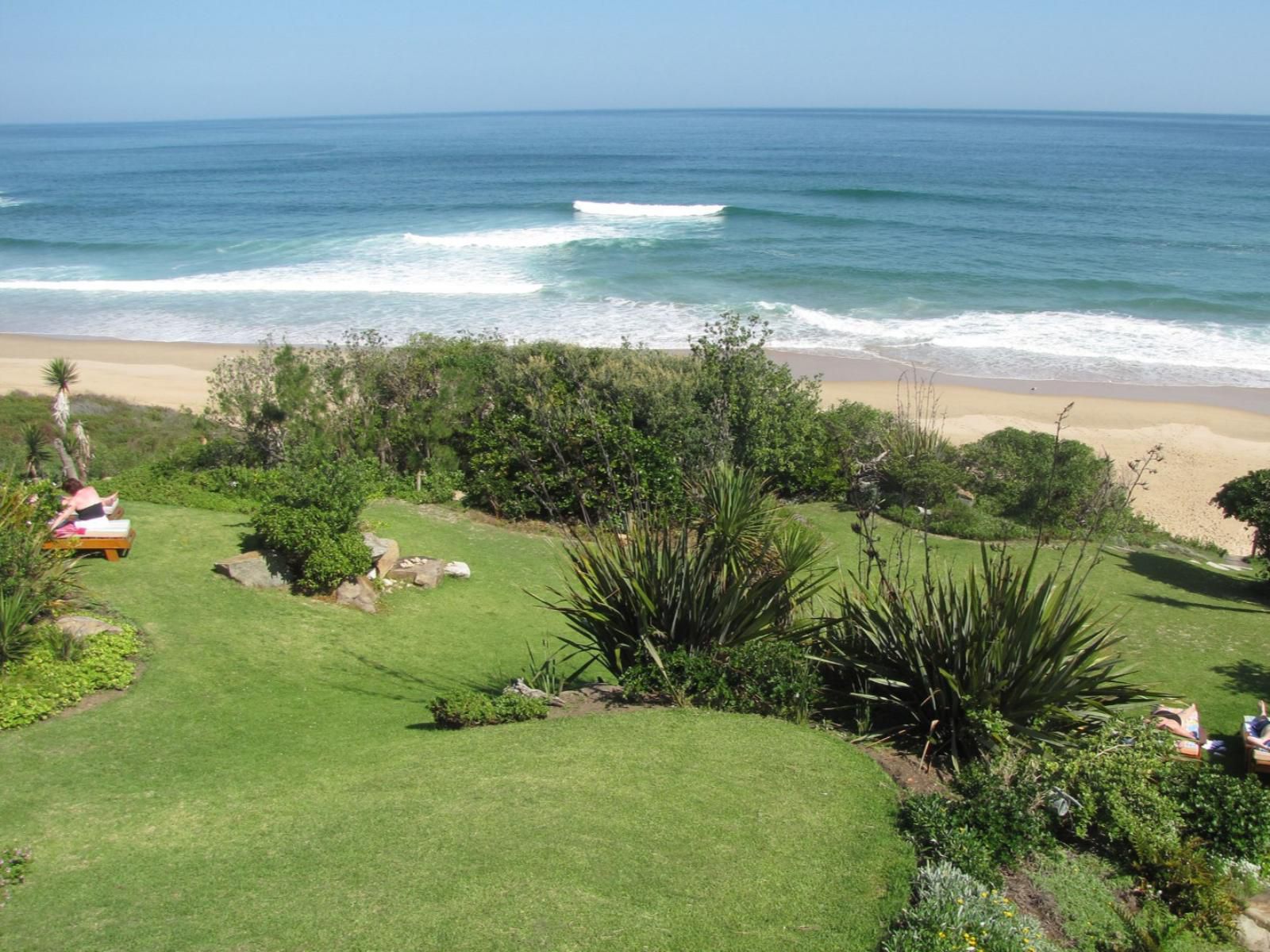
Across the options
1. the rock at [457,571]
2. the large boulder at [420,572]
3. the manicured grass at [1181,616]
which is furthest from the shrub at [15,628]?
the manicured grass at [1181,616]

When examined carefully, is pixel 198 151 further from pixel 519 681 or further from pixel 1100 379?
pixel 519 681

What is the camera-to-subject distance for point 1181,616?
12.0m

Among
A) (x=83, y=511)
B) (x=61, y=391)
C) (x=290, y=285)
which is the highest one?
(x=61, y=391)

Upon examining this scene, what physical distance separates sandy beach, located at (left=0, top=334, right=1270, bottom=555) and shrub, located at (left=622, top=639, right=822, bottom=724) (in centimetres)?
1341

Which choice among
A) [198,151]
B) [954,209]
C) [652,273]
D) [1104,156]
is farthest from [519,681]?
[198,151]

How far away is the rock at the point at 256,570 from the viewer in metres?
10.7

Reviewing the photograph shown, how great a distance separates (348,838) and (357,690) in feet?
10.0

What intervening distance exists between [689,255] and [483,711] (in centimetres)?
3660

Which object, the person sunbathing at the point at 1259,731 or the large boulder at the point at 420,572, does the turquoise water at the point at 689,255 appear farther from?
the person sunbathing at the point at 1259,731

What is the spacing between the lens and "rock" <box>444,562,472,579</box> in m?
11.9

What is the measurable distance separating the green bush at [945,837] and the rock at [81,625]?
691cm

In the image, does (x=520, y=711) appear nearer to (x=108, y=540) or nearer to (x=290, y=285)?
(x=108, y=540)

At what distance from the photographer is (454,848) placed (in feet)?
18.6

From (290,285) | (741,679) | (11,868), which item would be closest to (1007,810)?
(741,679)
